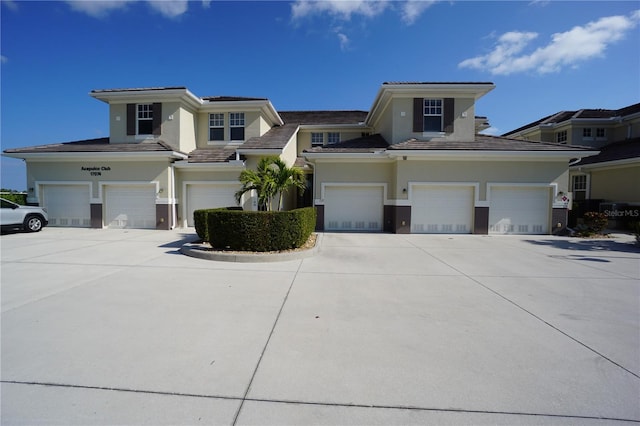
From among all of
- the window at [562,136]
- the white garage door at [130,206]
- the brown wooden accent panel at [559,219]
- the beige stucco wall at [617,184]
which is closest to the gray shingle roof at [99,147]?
the white garage door at [130,206]

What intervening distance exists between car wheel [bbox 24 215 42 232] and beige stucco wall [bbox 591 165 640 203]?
94.1ft

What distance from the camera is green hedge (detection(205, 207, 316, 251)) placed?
7.75 m

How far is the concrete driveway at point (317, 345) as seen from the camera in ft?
7.84

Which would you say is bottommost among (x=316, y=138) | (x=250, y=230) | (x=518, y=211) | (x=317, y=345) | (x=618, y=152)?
(x=317, y=345)

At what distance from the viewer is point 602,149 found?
63.6ft

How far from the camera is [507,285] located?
5.65 meters

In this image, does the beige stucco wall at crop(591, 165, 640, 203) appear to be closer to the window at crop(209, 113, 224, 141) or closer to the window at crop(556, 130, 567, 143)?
the window at crop(556, 130, 567, 143)

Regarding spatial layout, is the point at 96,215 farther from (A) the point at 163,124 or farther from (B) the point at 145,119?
(A) the point at 163,124

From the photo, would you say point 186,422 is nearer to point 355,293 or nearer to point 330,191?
point 355,293

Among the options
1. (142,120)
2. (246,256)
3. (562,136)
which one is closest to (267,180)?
(246,256)

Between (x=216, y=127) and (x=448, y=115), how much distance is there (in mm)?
12155

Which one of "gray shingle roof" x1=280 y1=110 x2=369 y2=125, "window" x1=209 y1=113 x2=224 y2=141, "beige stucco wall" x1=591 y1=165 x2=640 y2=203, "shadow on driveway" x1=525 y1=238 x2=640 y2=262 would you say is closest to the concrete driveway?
"shadow on driveway" x1=525 y1=238 x2=640 y2=262

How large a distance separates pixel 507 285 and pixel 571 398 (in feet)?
11.3

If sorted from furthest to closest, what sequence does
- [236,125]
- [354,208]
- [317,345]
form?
[236,125]
[354,208]
[317,345]
